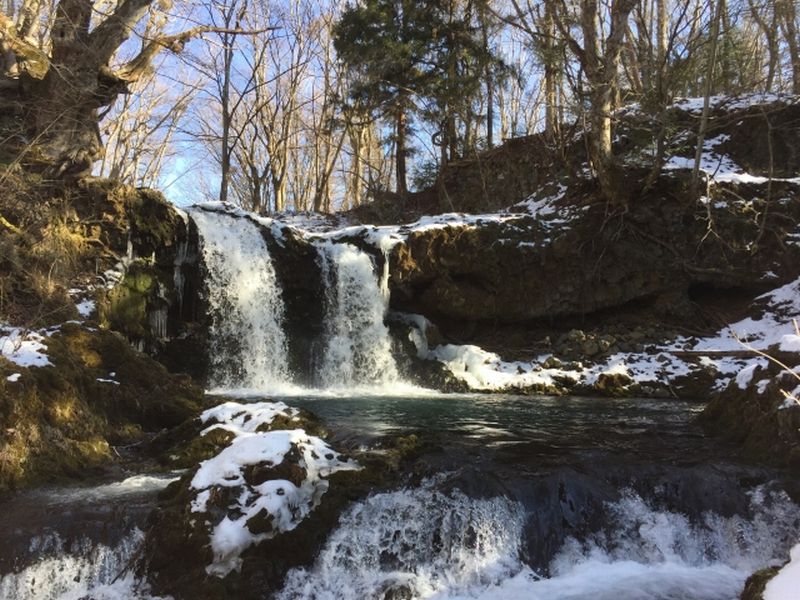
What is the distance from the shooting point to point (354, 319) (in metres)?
13.6

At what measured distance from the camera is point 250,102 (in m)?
28.4

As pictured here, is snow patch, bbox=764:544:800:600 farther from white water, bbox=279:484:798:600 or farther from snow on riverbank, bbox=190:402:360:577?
snow on riverbank, bbox=190:402:360:577

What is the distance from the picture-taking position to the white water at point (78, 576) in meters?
4.14

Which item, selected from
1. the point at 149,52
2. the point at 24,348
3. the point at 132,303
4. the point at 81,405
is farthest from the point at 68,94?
the point at 81,405

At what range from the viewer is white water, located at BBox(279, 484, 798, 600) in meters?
4.35

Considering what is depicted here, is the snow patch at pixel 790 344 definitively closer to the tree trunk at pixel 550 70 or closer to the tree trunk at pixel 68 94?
the tree trunk at pixel 550 70

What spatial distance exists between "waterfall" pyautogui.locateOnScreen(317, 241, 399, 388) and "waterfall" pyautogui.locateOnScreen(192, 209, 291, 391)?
1.17 m

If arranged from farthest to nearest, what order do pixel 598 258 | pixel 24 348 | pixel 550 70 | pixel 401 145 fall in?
pixel 401 145 < pixel 550 70 < pixel 598 258 < pixel 24 348

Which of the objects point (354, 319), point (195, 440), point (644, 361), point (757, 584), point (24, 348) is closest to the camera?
point (757, 584)

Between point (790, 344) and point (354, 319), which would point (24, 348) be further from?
point (790, 344)

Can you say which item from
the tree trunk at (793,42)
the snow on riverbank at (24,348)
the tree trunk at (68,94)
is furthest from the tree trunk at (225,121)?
the tree trunk at (793,42)

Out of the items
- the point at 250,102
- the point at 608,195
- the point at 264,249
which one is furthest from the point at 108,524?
the point at 250,102

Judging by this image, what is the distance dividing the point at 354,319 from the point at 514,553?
9237 millimetres

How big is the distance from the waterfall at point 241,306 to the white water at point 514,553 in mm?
7717
